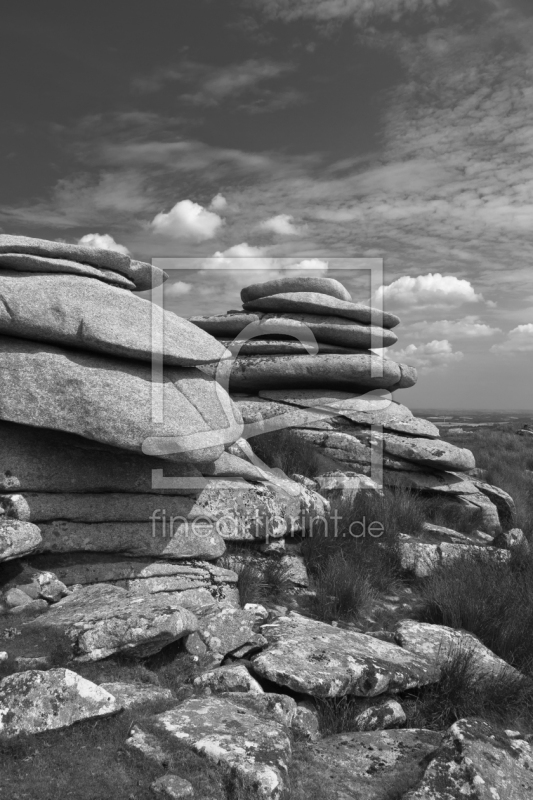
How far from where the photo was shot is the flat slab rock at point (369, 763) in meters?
4.00

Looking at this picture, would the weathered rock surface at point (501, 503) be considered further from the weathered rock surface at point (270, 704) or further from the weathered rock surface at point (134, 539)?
the weathered rock surface at point (270, 704)

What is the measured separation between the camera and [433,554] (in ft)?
30.3

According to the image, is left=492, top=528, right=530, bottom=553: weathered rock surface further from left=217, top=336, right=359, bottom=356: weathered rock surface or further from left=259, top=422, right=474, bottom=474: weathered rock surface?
left=217, top=336, right=359, bottom=356: weathered rock surface

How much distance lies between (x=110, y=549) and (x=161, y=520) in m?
0.81

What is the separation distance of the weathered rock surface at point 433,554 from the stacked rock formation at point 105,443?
202 centimetres

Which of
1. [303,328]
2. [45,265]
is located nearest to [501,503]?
[303,328]

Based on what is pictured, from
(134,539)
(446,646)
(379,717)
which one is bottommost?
(379,717)

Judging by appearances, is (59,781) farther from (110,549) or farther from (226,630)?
(110,549)

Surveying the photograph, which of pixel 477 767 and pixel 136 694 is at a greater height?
pixel 136 694

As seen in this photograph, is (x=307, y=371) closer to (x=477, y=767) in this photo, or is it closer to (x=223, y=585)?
(x=223, y=585)

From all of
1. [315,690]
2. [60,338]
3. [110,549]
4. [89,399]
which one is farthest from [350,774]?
[60,338]

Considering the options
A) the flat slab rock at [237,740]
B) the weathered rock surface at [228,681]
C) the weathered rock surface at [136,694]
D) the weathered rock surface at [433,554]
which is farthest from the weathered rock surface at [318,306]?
the flat slab rock at [237,740]

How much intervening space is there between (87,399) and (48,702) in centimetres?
394

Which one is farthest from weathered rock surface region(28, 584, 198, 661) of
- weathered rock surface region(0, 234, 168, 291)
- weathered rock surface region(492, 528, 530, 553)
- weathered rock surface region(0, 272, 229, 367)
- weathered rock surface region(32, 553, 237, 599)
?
weathered rock surface region(492, 528, 530, 553)
